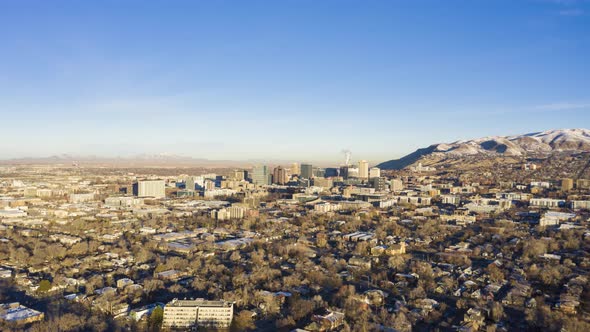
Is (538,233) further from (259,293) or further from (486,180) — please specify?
(486,180)

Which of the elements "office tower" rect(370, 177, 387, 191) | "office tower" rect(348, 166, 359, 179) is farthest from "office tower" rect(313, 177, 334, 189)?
"office tower" rect(348, 166, 359, 179)

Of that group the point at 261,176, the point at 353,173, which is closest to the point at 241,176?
the point at 261,176

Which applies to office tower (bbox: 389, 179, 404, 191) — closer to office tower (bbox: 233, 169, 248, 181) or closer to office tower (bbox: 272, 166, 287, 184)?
office tower (bbox: 272, 166, 287, 184)

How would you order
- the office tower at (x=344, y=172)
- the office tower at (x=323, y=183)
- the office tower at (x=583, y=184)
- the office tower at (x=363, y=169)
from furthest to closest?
the office tower at (x=344, y=172) < the office tower at (x=363, y=169) < the office tower at (x=323, y=183) < the office tower at (x=583, y=184)

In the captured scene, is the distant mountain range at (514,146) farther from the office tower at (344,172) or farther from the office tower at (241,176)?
the office tower at (241,176)

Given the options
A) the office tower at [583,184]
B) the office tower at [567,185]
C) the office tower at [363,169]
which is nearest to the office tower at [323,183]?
the office tower at [363,169]

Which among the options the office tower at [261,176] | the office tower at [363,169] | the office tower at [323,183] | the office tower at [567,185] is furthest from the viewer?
the office tower at [363,169]

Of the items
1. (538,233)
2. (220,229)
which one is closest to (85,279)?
(220,229)
